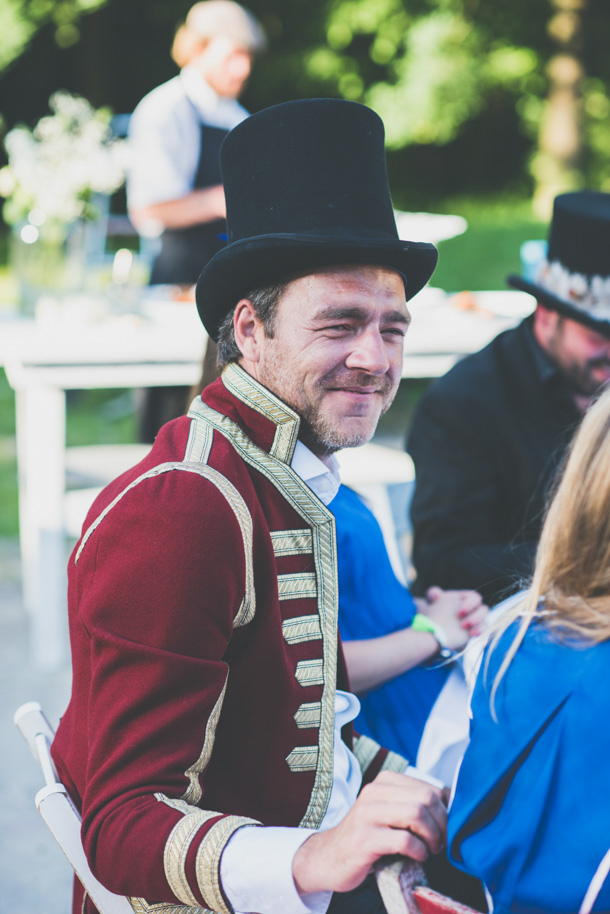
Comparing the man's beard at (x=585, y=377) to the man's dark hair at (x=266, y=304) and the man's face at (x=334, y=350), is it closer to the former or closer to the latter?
the man's face at (x=334, y=350)

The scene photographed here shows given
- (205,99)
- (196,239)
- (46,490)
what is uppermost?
(205,99)

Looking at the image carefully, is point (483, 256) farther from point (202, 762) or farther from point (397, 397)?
point (202, 762)

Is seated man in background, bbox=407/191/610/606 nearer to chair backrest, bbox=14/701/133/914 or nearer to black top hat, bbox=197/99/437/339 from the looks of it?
black top hat, bbox=197/99/437/339

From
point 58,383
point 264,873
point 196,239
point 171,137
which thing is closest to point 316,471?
point 264,873

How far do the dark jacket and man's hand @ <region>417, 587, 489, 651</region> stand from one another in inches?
14.0

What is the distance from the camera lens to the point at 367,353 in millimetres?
1399

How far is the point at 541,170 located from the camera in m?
17.1

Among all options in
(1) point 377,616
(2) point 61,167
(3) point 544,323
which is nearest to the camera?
(1) point 377,616

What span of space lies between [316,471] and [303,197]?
411 mm

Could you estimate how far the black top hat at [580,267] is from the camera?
2.42 meters

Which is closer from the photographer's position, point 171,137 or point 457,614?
point 457,614

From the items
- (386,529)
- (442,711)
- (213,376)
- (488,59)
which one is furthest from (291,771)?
(488,59)

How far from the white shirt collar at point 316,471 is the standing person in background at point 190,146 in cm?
282

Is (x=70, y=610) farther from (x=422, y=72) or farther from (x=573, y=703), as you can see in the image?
(x=422, y=72)
